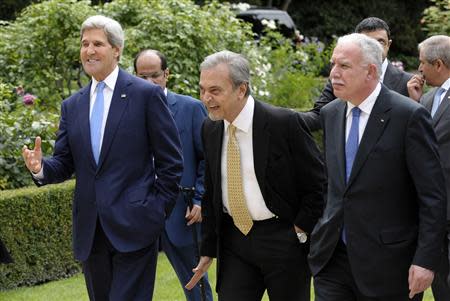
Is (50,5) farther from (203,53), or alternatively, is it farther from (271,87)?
(271,87)

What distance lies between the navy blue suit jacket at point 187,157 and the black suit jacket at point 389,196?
2182 mm

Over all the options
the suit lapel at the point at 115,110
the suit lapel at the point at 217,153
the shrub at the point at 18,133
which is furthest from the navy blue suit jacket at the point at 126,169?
the shrub at the point at 18,133

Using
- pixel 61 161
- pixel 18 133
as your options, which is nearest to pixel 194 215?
pixel 61 161

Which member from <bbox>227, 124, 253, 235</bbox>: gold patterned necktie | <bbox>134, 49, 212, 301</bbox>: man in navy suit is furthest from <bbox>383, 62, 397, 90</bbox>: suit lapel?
<bbox>227, 124, 253, 235</bbox>: gold patterned necktie

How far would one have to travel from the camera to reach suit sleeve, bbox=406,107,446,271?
476 cm

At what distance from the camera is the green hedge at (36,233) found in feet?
28.3

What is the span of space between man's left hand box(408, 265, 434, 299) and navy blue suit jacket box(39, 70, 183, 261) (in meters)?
1.60

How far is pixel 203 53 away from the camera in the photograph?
12500 millimetres

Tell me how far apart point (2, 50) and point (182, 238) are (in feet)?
20.5

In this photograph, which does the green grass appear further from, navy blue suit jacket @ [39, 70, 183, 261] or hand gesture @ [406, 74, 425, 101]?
navy blue suit jacket @ [39, 70, 183, 261]

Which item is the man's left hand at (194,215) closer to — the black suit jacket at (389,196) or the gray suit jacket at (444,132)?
the gray suit jacket at (444,132)

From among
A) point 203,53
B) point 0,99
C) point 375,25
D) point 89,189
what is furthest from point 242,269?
point 203,53

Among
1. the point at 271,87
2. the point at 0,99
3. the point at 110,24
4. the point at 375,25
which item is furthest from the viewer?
the point at 271,87

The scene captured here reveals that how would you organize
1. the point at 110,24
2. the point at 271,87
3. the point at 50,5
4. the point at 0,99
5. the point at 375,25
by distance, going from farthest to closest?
the point at 271,87 → the point at 50,5 → the point at 0,99 → the point at 375,25 → the point at 110,24
